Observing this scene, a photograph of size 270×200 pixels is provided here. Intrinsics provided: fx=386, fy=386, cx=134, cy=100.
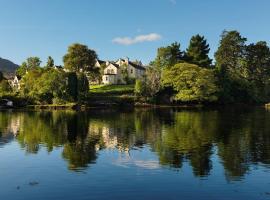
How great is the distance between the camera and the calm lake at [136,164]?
2698cm

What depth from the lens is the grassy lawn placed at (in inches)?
5842

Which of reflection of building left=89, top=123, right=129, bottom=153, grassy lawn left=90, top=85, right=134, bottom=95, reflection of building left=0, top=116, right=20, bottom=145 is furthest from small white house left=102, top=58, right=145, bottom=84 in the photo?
reflection of building left=0, top=116, right=20, bottom=145

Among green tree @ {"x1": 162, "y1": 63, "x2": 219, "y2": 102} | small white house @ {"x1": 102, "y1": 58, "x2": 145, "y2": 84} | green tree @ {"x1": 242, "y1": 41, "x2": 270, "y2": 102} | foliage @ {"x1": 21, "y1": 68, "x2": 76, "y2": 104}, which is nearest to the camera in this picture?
foliage @ {"x1": 21, "y1": 68, "x2": 76, "y2": 104}

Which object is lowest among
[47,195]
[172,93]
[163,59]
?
[47,195]

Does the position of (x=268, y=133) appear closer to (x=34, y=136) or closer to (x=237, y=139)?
(x=237, y=139)

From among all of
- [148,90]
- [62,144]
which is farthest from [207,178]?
[148,90]

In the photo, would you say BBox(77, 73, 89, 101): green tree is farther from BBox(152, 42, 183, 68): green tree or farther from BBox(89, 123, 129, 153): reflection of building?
BBox(89, 123, 129, 153): reflection of building

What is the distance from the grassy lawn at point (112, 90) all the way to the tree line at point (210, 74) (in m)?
9.69

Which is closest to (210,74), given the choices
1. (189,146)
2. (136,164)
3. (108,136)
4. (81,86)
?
(81,86)

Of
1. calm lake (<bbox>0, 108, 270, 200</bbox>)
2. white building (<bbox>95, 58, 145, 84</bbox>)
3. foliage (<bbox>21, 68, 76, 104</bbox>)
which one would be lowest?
calm lake (<bbox>0, 108, 270, 200</bbox>)

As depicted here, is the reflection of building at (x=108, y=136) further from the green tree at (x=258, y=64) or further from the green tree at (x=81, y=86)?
the green tree at (x=258, y=64)

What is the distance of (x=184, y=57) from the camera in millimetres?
160125

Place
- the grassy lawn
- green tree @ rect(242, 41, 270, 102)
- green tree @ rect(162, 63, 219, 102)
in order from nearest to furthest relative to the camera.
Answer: green tree @ rect(162, 63, 219, 102), the grassy lawn, green tree @ rect(242, 41, 270, 102)

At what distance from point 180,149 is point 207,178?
511 inches
